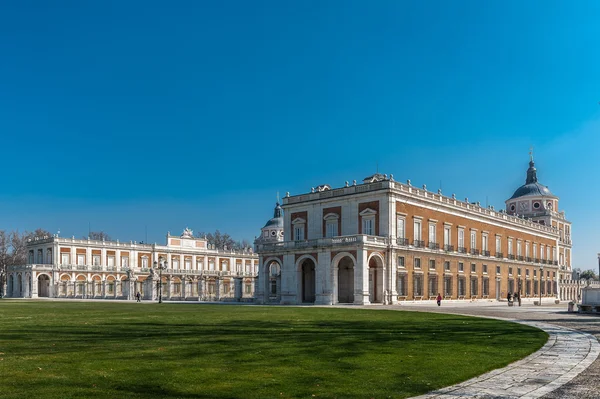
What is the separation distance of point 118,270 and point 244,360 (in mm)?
86608

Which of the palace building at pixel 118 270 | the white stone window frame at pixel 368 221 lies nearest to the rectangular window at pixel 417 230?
the white stone window frame at pixel 368 221

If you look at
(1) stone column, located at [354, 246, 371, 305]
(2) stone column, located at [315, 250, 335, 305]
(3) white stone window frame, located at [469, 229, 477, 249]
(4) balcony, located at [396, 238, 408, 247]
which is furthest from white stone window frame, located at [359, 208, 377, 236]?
(3) white stone window frame, located at [469, 229, 477, 249]

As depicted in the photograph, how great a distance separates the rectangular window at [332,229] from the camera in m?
54.9

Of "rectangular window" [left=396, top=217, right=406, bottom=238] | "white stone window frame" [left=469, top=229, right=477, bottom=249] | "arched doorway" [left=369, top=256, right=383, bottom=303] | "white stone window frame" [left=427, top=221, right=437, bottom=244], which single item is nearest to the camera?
"arched doorway" [left=369, top=256, right=383, bottom=303]

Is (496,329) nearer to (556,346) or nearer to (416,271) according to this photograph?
(556,346)

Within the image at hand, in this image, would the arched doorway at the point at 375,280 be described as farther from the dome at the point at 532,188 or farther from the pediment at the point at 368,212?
the dome at the point at 532,188

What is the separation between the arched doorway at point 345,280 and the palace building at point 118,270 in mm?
22111

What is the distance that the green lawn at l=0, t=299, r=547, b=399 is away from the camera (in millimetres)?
8664

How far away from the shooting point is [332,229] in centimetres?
5522

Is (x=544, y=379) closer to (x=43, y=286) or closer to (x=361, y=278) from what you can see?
(x=361, y=278)

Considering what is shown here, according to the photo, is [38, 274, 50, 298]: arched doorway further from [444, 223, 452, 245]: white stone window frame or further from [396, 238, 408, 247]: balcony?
[444, 223, 452, 245]: white stone window frame

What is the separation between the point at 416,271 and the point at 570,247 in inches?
2610

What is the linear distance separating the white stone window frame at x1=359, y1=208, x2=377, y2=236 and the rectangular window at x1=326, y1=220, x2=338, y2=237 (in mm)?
3191

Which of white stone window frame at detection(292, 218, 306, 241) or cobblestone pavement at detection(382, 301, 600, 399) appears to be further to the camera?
white stone window frame at detection(292, 218, 306, 241)
